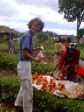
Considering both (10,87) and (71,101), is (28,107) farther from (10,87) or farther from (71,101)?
(10,87)

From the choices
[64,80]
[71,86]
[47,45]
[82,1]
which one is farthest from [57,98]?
[82,1]

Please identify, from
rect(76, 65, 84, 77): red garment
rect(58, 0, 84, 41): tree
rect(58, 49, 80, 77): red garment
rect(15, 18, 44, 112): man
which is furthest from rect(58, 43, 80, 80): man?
rect(58, 0, 84, 41): tree

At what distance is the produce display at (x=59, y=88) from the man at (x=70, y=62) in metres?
0.72

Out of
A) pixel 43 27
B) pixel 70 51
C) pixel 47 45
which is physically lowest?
pixel 47 45

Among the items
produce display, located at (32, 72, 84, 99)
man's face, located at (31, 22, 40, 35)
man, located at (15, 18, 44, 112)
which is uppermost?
man's face, located at (31, 22, 40, 35)

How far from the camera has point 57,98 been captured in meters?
7.70

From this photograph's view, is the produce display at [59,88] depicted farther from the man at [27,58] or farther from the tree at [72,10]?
the tree at [72,10]

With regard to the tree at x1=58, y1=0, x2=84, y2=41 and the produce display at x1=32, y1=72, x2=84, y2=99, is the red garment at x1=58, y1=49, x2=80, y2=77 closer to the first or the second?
the produce display at x1=32, y1=72, x2=84, y2=99

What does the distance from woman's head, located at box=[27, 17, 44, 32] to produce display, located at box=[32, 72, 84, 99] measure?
5.21 feet

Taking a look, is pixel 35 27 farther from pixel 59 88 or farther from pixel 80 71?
pixel 80 71

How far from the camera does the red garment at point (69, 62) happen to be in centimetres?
968

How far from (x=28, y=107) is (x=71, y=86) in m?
1.65

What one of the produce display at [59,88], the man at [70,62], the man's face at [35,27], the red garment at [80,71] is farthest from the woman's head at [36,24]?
the man at [70,62]

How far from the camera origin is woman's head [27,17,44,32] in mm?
7164
